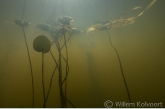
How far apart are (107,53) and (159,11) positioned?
8.78 feet

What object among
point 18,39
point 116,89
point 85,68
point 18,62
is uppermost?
point 18,39

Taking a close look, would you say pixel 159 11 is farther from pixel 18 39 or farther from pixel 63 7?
pixel 18 39

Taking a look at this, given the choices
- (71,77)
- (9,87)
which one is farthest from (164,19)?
(9,87)

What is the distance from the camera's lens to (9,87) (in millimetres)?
3303

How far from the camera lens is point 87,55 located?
4.25m

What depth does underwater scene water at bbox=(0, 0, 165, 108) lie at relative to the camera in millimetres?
3359

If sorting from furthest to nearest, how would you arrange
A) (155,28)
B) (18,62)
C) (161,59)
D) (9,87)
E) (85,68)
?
(155,28) → (161,59) → (85,68) → (18,62) → (9,87)

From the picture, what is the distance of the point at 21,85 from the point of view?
11.2ft

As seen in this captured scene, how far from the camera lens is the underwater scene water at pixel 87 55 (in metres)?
3.36

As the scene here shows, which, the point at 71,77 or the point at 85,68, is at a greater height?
the point at 85,68

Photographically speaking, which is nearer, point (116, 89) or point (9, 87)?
point (9, 87)

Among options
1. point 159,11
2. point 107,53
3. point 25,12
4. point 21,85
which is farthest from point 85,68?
point 159,11

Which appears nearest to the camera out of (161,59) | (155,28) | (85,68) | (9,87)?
(9,87)

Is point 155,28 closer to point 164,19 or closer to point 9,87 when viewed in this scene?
point 164,19
